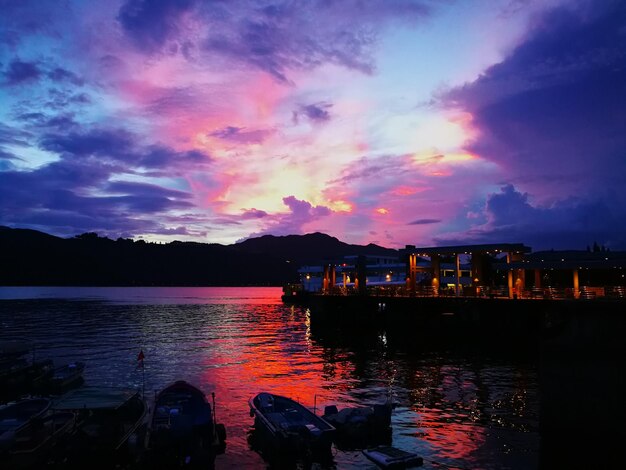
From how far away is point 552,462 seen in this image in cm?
2247

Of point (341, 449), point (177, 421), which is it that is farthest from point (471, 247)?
point (177, 421)

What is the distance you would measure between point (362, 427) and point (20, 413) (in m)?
18.8

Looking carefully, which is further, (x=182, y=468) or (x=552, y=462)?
(x=552, y=462)

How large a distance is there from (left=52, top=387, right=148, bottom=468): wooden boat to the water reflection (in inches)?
187

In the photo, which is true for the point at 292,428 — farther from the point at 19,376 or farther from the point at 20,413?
the point at 19,376

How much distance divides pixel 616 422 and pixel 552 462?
11.4ft

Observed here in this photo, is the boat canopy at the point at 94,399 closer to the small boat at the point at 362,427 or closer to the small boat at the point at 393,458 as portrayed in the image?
the small boat at the point at 362,427

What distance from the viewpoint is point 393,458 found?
22.2 meters

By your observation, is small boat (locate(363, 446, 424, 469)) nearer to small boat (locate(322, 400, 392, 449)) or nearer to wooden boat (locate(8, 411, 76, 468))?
small boat (locate(322, 400, 392, 449))

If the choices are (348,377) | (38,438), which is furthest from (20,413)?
(348,377)

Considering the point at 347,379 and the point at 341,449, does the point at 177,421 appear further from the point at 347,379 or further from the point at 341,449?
the point at 347,379

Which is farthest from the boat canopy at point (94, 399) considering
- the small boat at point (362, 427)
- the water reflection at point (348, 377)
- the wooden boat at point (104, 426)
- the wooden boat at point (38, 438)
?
the small boat at point (362, 427)

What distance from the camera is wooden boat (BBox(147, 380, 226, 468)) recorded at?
21.2 meters

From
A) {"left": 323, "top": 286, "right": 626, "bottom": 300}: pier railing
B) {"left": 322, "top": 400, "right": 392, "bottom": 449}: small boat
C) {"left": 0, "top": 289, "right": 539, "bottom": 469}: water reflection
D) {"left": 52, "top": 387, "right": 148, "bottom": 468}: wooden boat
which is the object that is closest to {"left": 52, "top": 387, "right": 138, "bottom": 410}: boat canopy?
{"left": 52, "top": 387, "right": 148, "bottom": 468}: wooden boat
